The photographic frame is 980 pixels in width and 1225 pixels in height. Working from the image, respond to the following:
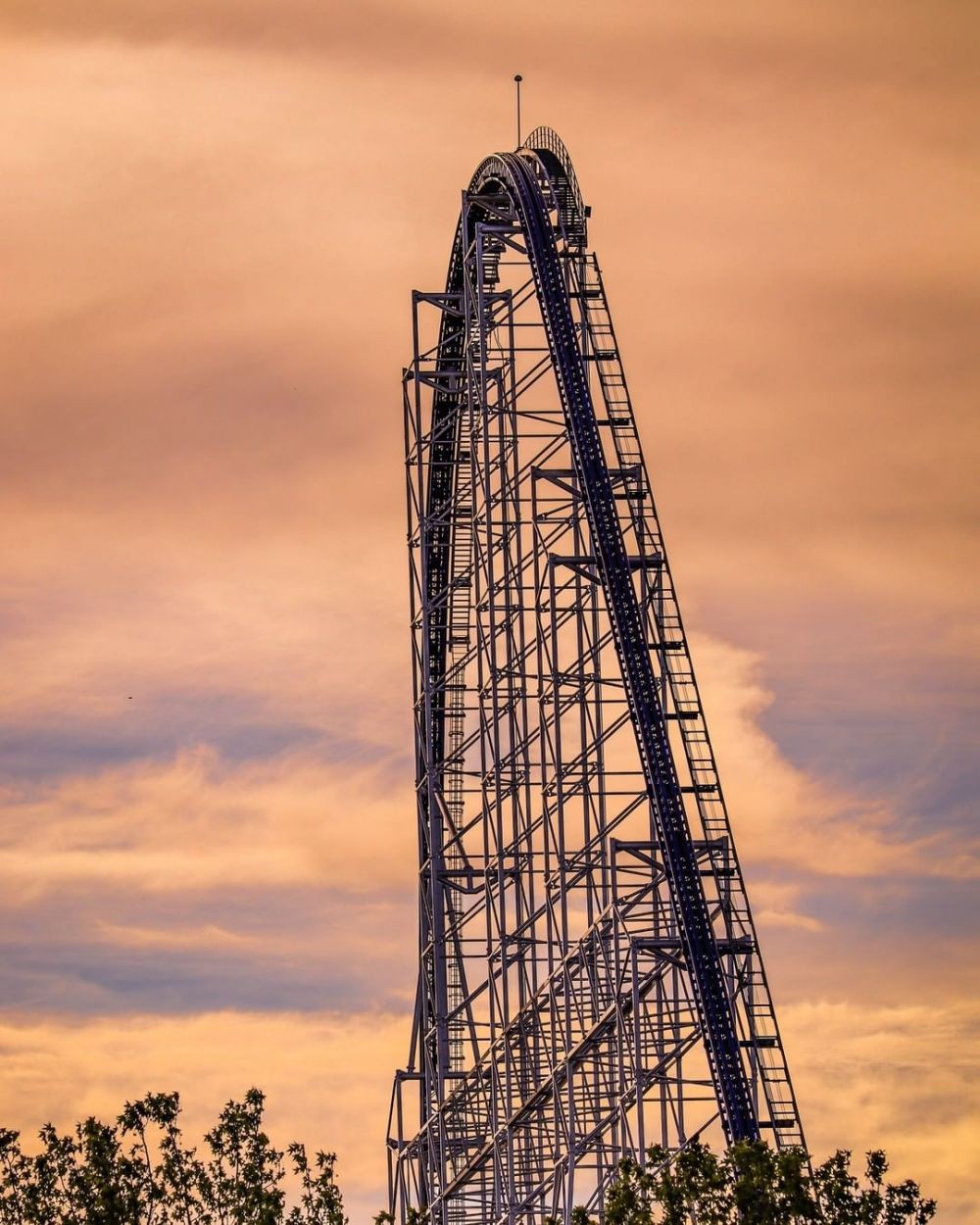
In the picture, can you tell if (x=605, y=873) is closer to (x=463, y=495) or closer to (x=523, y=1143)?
(x=523, y=1143)

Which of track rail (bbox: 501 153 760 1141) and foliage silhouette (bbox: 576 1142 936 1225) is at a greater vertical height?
track rail (bbox: 501 153 760 1141)

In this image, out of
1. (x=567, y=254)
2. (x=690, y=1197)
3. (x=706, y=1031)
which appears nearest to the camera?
(x=690, y=1197)

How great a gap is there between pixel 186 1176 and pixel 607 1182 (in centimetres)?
562

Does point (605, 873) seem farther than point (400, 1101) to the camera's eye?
No

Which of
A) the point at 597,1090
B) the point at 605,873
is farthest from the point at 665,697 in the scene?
the point at 597,1090

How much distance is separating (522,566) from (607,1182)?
884 cm

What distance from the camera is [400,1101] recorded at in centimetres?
4962

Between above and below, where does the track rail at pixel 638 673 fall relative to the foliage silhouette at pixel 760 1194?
above

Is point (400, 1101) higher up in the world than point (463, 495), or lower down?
lower down

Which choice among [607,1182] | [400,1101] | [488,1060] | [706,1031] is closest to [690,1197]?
[706,1031]

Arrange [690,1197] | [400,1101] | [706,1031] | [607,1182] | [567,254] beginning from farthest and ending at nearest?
[400,1101]
[567,254]
[607,1182]
[706,1031]
[690,1197]

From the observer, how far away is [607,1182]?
42375mm

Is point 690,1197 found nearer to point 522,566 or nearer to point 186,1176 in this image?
point 186,1176

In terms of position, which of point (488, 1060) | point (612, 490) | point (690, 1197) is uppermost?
point (612, 490)
